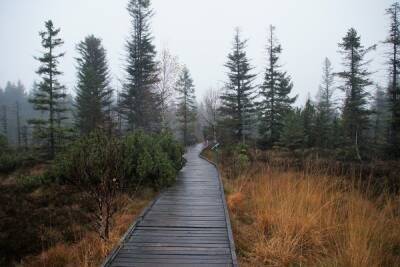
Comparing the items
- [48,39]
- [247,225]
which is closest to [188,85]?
[48,39]

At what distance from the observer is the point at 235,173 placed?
41.0 ft

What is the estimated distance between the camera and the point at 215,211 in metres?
6.62

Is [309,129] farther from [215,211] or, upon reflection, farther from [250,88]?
[215,211]

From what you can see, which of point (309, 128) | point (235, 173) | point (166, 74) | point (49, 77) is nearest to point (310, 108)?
point (309, 128)

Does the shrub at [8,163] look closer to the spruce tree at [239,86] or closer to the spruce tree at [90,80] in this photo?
the spruce tree at [90,80]

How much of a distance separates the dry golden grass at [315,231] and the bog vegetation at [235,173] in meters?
0.02

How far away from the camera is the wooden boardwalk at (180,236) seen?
409 cm

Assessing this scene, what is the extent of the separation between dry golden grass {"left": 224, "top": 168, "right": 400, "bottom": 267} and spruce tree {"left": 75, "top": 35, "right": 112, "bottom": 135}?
2285 centimetres

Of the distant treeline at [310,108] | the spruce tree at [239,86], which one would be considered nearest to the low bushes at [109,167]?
the distant treeline at [310,108]

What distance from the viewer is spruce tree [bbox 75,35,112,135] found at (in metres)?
26.6

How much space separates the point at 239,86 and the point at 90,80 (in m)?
15.4

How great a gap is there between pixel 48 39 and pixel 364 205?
25.9 m

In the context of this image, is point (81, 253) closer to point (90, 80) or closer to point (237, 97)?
point (90, 80)

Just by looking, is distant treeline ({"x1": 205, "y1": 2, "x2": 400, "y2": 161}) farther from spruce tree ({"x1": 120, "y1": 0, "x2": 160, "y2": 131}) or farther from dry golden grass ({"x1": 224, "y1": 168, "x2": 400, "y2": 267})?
dry golden grass ({"x1": 224, "y1": 168, "x2": 400, "y2": 267})
